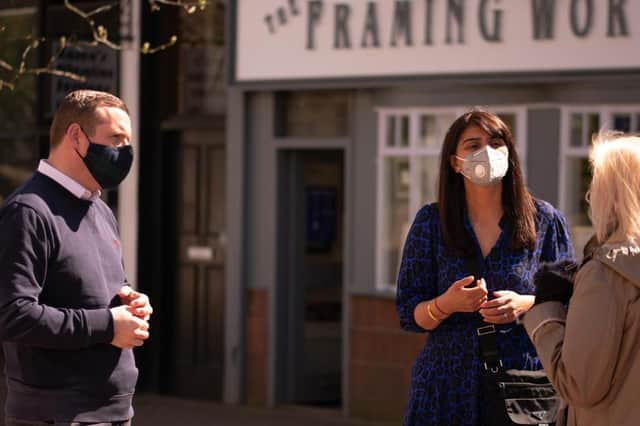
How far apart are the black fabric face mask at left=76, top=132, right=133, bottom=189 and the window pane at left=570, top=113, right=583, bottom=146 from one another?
5452mm

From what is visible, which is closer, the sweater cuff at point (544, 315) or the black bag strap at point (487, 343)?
the sweater cuff at point (544, 315)

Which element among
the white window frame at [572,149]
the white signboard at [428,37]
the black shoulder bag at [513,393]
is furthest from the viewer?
the white window frame at [572,149]

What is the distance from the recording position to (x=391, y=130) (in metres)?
9.86

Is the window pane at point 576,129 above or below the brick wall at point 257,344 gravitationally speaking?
above

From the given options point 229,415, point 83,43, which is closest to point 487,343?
point 83,43

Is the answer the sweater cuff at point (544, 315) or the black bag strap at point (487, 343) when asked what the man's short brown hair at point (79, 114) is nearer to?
the black bag strap at point (487, 343)

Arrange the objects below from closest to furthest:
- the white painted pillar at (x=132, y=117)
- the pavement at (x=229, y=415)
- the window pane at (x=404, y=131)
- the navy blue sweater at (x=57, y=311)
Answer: the navy blue sweater at (x=57, y=311), the window pane at (x=404, y=131), the pavement at (x=229, y=415), the white painted pillar at (x=132, y=117)

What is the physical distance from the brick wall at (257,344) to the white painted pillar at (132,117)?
4.02 ft

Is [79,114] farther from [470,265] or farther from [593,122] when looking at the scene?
[593,122]

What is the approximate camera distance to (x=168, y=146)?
448 inches

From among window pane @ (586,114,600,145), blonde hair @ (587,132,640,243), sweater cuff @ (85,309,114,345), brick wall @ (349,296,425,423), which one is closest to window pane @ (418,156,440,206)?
brick wall @ (349,296,425,423)

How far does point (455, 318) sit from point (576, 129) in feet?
15.7

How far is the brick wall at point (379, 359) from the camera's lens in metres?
9.73

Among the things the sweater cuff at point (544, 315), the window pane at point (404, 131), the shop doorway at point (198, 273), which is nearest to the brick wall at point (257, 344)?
the shop doorway at point (198, 273)
